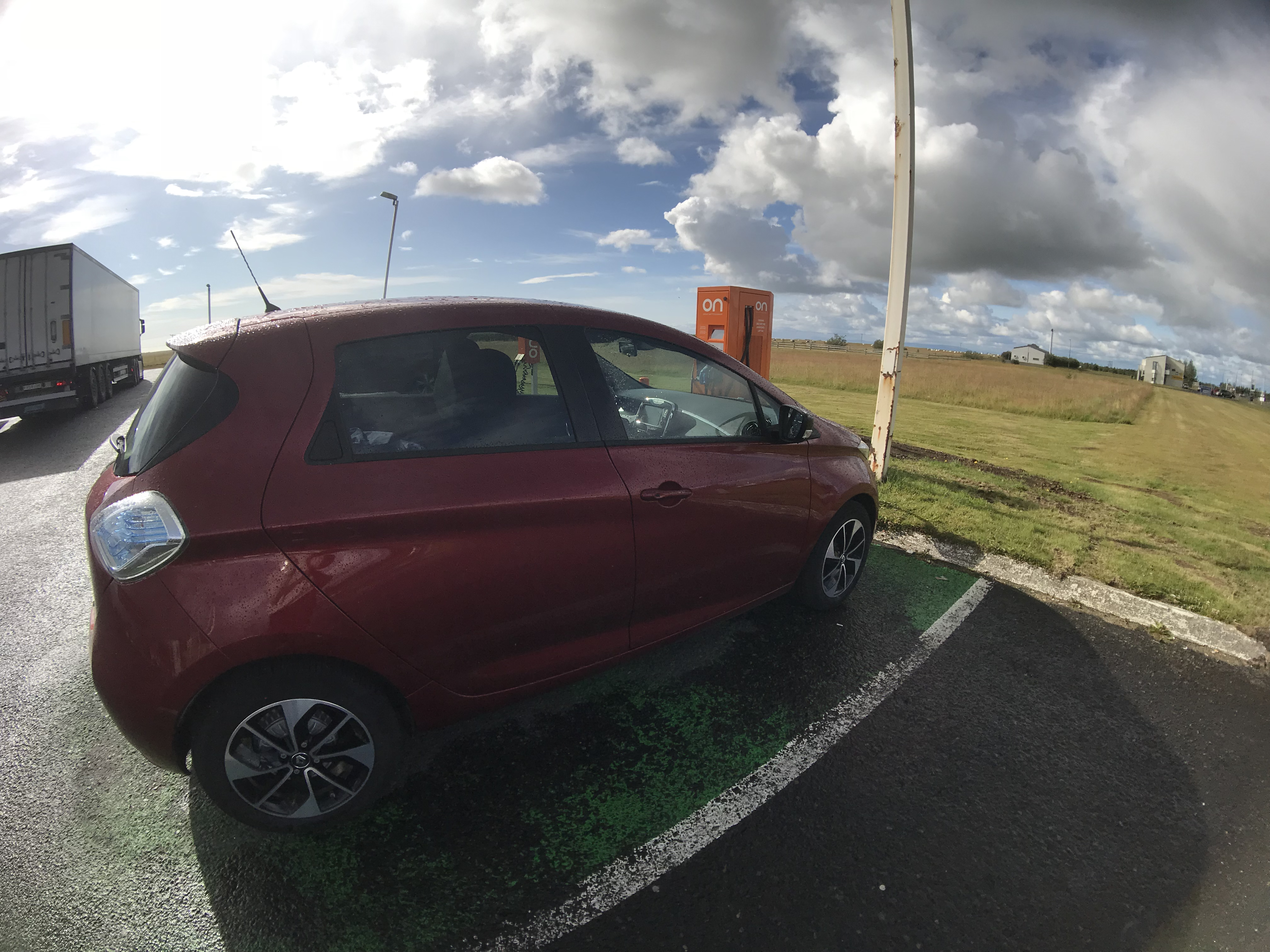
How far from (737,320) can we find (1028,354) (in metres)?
120

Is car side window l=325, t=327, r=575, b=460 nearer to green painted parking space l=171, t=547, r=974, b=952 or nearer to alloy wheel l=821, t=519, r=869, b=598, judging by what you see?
green painted parking space l=171, t=547, r=974, b=952

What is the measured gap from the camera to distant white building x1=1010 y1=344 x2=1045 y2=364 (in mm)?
106125

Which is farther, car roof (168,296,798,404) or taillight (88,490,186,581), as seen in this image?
car roof (168,296,798,404)

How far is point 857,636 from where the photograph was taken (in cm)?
Answer: 388

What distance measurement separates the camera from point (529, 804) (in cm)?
251

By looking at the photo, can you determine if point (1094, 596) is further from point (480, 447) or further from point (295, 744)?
point (295, 744)

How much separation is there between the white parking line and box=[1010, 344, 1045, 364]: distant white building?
384 feet

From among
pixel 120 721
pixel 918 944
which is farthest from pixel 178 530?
pixel 918 944

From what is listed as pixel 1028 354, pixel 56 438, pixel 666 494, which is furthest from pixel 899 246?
pixel 1028 354

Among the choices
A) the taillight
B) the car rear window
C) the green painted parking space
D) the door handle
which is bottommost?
the green painted parking space

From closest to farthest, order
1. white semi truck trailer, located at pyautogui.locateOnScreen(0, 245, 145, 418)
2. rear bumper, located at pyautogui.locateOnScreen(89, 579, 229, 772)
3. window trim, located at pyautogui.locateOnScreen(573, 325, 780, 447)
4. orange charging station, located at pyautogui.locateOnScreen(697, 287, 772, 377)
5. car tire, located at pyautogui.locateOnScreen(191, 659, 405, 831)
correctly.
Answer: rear bumper, located at pyautogui.locateOnScreen(89, 579, 229, 772), car tire, located at pyautogui.locateOnScreen(191, 659, 405, 831), window trim, located at pyautogui.locateOnScreen(573, 325, 780, 447), orange charging station, located at pyautogui.locateOnScreen(697, 287, 772, 377), white semi truck trailer, located at pyautogui.locateOnScreen(0, 245, 145, 418)

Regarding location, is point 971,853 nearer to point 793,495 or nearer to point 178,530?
point 793,495

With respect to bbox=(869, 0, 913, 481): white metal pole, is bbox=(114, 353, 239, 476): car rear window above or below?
below

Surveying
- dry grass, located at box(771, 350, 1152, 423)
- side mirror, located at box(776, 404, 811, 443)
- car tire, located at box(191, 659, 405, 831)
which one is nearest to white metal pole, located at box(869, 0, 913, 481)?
side mirror, located at box(776, 404, 811, 443)
